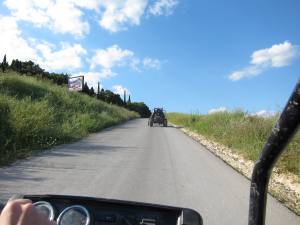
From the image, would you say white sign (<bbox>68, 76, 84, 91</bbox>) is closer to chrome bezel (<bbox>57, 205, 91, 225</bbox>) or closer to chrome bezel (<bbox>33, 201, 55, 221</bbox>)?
chrome bezel (<bbox>33, 201, 55, 221</bbox>)

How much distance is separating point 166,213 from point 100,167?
9.88 meters

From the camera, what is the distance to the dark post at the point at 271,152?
1.25 meters

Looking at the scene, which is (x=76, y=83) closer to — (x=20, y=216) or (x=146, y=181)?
(x=146, y=181)

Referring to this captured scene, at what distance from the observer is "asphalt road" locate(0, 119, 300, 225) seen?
834cm

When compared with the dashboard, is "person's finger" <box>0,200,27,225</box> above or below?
above

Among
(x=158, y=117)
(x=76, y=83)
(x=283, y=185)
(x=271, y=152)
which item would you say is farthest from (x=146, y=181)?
(x=76, y=83)

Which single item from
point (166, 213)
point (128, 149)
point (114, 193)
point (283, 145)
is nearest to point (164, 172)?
point (114, 193)

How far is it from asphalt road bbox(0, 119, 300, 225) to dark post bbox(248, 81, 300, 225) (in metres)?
5.79

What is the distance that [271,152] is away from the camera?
1.39m

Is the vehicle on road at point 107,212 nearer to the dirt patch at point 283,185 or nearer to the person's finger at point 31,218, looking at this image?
the person's finger at point 31,218

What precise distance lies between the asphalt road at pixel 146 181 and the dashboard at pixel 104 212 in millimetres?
4730

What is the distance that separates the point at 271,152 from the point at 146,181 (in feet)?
30.0

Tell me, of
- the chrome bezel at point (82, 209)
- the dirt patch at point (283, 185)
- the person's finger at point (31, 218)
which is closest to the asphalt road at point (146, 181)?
the dirt patch at point (283, 185)

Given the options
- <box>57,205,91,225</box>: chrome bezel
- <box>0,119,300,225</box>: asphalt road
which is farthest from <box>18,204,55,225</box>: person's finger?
<box>0,119,300,225</box>: asphalt road
